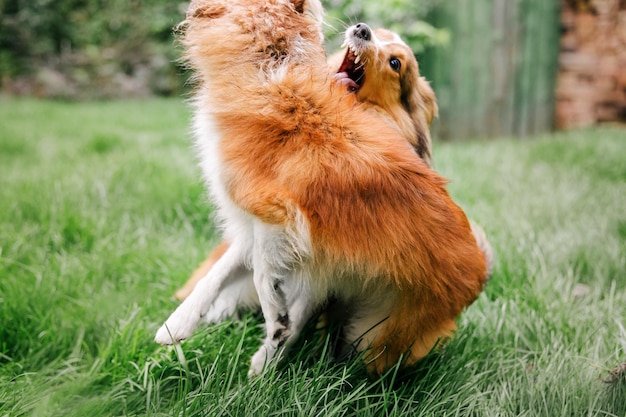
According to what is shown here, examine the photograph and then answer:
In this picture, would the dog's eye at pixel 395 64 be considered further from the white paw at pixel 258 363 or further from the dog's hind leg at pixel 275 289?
the white paw at pixel 258 363

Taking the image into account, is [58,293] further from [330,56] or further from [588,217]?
[588,217]

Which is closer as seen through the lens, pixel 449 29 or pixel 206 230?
pixel 206 230

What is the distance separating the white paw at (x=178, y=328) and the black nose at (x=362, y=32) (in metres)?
1.05

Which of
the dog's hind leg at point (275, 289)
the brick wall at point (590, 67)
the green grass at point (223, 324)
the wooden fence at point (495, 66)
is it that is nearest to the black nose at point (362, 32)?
the green grass at point (223, 324)

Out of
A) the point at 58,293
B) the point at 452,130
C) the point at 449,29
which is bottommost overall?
the point at 452,130

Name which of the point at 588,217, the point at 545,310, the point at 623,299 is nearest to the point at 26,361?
the point at 545,310

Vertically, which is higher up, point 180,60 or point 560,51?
point 180,60

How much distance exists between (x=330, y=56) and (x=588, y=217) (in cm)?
204

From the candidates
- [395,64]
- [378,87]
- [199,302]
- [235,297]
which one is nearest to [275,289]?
[199,302]

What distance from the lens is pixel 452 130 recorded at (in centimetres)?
666

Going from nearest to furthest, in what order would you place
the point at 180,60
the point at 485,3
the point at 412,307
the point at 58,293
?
the point at 412,307 < the point at 180,60 < the point at 58,293 < the point at 485,3

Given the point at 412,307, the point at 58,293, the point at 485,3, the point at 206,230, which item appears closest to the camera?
the point at 412,307

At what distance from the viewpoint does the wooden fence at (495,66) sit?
6.27m

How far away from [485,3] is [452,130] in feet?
4.70
